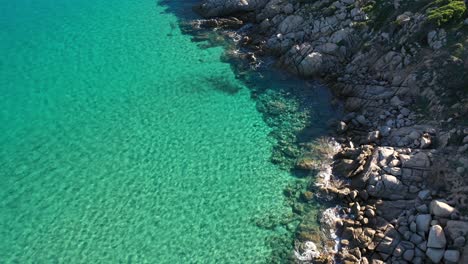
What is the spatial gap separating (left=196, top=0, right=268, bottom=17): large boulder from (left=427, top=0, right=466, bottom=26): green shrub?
2029 centimetres

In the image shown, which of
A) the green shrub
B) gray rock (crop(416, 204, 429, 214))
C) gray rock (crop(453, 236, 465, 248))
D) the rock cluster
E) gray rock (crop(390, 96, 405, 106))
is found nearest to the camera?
gray rock (crop(453, 236, 465, 248))

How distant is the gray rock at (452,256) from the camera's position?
19922 mm

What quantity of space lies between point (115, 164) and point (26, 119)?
11591 millimetres

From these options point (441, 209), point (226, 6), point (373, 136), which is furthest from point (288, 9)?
point (441, 209)

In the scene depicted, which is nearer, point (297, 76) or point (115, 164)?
point (115, 164)

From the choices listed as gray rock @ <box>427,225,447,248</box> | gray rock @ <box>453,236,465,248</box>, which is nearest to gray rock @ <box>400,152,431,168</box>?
gray rock @ <box>427,225,447,248</box>

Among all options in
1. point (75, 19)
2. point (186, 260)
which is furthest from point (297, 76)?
point (75, 19)

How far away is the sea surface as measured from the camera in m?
25.2

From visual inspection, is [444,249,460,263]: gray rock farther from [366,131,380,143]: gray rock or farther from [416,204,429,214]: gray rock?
[366,131,380,143]: gray rock

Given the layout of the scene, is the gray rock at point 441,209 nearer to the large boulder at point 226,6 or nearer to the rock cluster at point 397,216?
the rock cluster at point 397,216

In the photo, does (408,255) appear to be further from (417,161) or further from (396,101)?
(396,101)

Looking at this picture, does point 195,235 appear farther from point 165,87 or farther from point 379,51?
point 379,51

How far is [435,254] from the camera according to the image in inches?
813

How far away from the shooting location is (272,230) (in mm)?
25094
